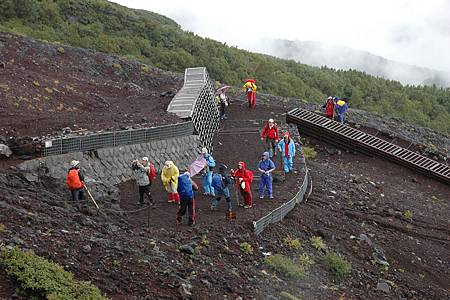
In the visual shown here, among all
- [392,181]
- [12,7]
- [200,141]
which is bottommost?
[392,181]

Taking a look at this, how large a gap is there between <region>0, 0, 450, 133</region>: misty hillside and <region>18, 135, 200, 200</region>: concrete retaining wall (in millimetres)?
28981

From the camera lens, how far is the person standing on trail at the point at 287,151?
19.2 metres

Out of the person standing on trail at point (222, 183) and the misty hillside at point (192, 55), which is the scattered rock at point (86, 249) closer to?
the person standing on trail at point (222, 183)

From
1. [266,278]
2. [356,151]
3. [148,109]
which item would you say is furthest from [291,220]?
[356,151]

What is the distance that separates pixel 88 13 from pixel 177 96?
122 feet

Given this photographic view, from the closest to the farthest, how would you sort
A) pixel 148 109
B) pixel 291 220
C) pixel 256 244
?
pixel 256 244
pixel 291 220
pixel 148 109

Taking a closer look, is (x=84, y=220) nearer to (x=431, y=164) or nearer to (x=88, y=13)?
(x=431, y=164)

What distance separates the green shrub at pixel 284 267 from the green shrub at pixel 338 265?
108cm

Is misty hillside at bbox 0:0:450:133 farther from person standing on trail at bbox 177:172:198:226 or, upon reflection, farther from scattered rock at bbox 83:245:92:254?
scattered rock at bbox 83:245:92:254

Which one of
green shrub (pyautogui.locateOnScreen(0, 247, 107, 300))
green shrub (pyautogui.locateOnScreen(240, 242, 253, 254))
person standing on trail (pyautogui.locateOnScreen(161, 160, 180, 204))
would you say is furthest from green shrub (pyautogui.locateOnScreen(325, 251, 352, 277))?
green shrub (pyautogui.locateOnScreen(0, 247, 107, 300))

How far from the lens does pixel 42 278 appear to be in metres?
9.66

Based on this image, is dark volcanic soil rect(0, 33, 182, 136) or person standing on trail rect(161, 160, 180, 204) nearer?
person standing on trail rect(161, 160, 180, 204)

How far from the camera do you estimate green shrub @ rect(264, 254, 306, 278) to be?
13352 mm

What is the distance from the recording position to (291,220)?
16.3 meters
